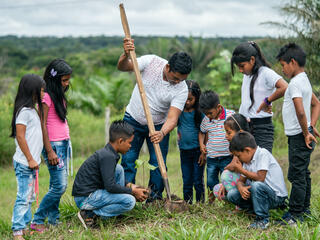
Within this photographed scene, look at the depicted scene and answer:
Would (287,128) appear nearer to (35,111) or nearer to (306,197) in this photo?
(306,197)

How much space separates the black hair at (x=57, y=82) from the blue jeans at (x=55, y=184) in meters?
0.33

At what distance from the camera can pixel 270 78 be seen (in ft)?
14.4

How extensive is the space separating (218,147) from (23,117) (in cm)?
213

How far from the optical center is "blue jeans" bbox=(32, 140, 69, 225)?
4.43m

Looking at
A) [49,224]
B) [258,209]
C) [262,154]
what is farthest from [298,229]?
[49,224]

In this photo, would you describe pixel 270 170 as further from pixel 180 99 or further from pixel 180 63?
pixel 180 63

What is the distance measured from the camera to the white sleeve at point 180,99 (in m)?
4.50

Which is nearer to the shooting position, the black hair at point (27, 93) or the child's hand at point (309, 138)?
the child's hand at point (309, 138)

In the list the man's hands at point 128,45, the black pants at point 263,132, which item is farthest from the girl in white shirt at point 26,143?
the black pants at point 263,132

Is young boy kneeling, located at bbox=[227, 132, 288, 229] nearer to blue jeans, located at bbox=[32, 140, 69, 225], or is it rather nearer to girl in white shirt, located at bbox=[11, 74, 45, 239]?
blue jeans, located at bbox=[32, 140, 69, 225]

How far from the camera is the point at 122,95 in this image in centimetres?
1959

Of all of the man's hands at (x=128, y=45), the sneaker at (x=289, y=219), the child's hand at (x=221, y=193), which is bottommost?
the sneaker at (x=289, y=219)

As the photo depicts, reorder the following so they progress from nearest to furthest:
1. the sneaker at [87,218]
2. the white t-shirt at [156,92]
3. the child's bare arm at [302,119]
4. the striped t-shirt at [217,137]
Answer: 1. the child's bare arm at [302,119]
2. the sneaker at [87,218]
3. the white t-shirt at [156,92]
4. the striped t-shirt at [217,137]

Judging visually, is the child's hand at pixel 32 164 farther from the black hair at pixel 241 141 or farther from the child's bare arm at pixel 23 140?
the black hair at pixel 241 141
